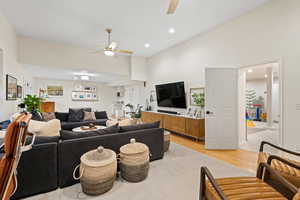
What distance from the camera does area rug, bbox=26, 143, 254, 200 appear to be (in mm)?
1804

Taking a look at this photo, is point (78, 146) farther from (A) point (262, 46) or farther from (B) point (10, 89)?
(A) point (262, 46)

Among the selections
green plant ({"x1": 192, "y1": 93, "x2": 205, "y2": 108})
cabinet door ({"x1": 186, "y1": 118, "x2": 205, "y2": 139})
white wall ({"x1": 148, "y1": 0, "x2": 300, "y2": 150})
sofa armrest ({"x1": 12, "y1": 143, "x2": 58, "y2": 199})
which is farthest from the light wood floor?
sofa armrest ({"x1": 12, "y1": 143, "x2": 58, "y2": 199})

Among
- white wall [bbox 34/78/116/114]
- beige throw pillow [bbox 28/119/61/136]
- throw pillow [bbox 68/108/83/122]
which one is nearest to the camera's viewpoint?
beige throw pillow [bbox 28/119/61/136]

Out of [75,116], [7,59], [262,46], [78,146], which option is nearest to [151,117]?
[75,116]

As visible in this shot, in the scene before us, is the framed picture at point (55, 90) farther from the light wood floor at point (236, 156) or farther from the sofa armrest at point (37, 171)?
the light wood floor at point (236, 156)

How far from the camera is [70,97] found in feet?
28.4

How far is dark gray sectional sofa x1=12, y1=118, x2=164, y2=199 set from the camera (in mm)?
1734

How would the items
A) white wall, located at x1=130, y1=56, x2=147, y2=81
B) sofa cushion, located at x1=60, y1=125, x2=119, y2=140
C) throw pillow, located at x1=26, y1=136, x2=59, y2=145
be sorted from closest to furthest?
1. throw pillow, located at x1=26, y1=136, x2=59, y2=145
2. sofa cushion, located at x1=60, y1=125, x2=119, y2=140
3. white wall, located at x1=130, y1=56, x2=147, y2=81

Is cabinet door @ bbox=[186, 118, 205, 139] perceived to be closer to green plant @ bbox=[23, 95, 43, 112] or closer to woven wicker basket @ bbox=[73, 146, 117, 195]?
woven wicker basket @ bbox=[73, 146, 117, 195]

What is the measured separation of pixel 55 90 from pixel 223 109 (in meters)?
9.02

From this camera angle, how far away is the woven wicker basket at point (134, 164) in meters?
2.07

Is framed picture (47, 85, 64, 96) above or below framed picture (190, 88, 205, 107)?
above

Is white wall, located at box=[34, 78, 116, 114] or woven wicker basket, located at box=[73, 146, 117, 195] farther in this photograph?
white wall, located at box=[34, 78, 116, 114]

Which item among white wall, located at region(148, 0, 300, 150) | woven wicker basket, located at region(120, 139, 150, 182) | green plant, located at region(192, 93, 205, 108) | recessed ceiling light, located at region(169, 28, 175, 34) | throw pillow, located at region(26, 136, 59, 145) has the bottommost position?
woven wicker basket, located at region(120, 139, 150, 182)
